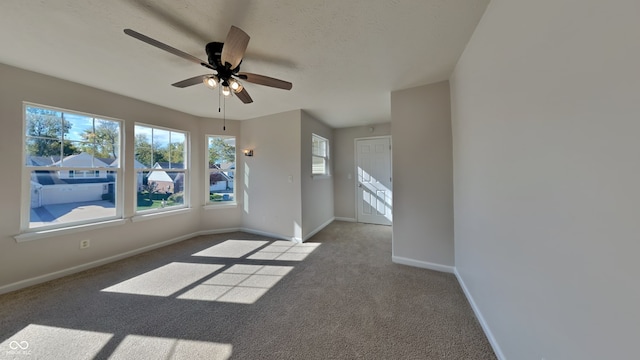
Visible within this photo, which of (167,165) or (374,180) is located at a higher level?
(167,165)

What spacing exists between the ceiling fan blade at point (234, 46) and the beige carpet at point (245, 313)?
2221mm

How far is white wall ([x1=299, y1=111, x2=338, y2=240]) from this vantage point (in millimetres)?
3676

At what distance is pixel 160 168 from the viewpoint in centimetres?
350

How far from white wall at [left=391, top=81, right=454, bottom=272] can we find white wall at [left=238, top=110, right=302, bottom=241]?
171 centimetres

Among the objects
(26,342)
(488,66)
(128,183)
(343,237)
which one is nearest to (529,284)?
(488,66)

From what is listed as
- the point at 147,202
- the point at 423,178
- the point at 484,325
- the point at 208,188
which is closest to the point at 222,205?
the point at 208,188

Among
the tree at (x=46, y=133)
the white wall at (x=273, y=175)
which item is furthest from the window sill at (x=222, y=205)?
the tree at (x=46, y=133)

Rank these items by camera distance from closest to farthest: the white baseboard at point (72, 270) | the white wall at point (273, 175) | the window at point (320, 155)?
the white baseboard at point (72, 270) → the white wall at point (273, 175) → the window at point (320, 155)

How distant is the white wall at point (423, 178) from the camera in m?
2.50

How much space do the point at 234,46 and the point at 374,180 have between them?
4.02 metres

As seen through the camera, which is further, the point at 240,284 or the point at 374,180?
the point at 374,180

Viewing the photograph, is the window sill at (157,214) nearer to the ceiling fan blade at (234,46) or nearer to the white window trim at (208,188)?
the white window trim at (208,188)

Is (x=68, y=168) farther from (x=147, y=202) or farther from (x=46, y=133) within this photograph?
(x=147, y=202)

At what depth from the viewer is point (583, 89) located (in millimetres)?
713
